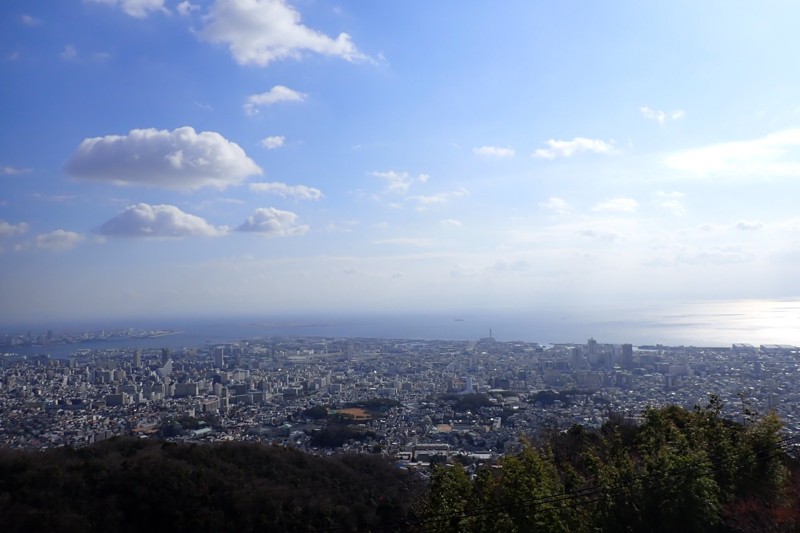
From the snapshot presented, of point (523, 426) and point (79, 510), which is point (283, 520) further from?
point (523, 426)

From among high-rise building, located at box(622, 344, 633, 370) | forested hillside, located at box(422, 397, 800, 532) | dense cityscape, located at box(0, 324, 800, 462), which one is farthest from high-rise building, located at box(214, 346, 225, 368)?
forested hillside, located at box(422, 397, 800, 532)

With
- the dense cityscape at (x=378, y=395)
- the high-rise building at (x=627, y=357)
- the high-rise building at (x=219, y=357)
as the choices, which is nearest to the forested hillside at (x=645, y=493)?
the dense cityscape at (x=378, y=395)

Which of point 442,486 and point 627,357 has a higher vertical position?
point 627,357

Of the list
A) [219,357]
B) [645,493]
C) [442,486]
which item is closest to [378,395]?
[219,357]

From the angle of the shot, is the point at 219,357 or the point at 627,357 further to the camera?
the point at 219,357

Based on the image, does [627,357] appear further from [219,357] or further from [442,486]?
[219,357]

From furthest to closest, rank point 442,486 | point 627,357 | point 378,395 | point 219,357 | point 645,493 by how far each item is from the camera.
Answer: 1. point 219,357
2. point 627,357
3. point 378,395
4. point 442,486
5. point 645,493

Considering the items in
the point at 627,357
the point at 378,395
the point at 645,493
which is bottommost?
the point at 378,395

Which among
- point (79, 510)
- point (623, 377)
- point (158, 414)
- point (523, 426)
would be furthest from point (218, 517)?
point (623, 377)
